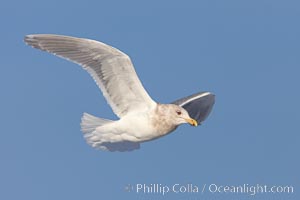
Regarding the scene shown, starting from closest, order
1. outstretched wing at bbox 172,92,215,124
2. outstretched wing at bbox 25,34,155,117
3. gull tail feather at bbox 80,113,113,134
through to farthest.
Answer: outstretched wing at bbox 25,34,155,117 < gull tail feather at bbox 80,113,113,134 < outstretched wing at bbox 172,92,215,124

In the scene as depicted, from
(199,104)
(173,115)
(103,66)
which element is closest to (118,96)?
(103,66)

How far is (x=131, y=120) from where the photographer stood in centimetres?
1515

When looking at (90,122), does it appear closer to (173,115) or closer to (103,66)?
(103,66)

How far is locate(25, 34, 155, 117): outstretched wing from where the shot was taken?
1498cm

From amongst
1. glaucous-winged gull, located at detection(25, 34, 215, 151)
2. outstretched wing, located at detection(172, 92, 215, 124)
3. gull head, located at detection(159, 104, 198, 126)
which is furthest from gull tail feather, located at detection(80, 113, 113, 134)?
outstretched wing, located at detection(172, 92, 215, 124)

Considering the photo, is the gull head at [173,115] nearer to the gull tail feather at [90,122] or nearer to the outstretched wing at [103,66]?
the outstretched wing at [103,66]

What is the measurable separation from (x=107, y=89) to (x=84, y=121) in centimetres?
73

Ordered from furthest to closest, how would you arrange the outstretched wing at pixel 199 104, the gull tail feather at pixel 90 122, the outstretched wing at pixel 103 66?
the outstretched wing at pixel 199 104 → the gull tail feather at pixel 90 122 → the outstretched wing at pixel 103 66

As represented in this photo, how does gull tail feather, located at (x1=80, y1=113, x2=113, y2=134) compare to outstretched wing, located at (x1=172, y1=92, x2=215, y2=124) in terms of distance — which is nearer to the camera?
gull tail feather, located at (x1=80, y1=113, x2=113, y2=134)

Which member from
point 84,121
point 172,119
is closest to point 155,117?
point 172,119

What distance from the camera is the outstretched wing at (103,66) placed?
14984 mm

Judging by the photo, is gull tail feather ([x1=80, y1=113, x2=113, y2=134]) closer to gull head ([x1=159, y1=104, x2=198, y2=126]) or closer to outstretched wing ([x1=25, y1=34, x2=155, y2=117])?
outstretched wing ([x1=25, y1=34, x2=155, y2=117])

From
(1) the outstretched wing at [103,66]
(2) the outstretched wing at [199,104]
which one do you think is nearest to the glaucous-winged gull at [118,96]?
(1) the outstretched wing at [103,66]

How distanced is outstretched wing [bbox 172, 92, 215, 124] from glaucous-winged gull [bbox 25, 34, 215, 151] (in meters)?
2.80
